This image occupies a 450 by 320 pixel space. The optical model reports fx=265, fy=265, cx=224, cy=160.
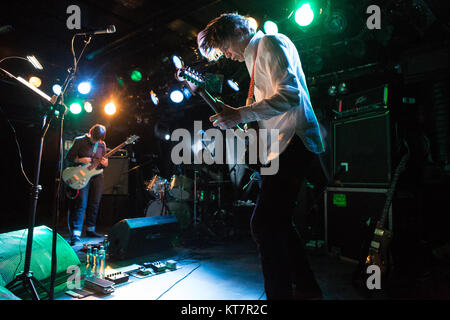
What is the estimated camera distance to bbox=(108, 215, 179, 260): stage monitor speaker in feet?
11.5

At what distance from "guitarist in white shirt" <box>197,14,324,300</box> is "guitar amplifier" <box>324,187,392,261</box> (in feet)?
6.22

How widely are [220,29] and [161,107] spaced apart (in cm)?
586

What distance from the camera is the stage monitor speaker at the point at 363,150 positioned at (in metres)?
3.26

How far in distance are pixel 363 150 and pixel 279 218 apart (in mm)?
2698

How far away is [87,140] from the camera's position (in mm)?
4898

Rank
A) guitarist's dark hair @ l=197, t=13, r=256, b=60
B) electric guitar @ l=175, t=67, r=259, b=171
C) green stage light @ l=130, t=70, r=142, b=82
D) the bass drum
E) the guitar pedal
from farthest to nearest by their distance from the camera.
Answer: green stage light @ l=130, t=70, r=142, b=82
the bass drum
the guitar pedal
electric guitar @ l=175, t=67, r=259, b=171
guitarist's dark hair @ l=197, t=13, r=256, b=60

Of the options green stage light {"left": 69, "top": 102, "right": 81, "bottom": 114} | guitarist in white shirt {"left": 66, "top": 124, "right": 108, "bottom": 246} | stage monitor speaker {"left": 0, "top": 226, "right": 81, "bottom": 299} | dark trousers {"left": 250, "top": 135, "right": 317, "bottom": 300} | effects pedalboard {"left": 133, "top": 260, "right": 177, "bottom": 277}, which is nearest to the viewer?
dark trousers {"left": 250, "top": 135, "right": 317, "bottom": 300}

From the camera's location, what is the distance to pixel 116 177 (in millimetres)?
7184

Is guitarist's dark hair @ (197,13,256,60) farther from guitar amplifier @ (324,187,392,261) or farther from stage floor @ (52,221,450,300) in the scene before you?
guitar amplifier @ (324,187,392,261)

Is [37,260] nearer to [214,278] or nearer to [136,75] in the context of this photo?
[214,278]

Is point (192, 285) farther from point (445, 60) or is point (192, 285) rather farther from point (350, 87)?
point (445, 60)

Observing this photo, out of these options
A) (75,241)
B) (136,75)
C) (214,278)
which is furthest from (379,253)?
(136,75)

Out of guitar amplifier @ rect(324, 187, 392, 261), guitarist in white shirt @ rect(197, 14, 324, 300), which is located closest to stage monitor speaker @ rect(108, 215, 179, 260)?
guitar amplifier @ rect(324, 187, 392, 261)
